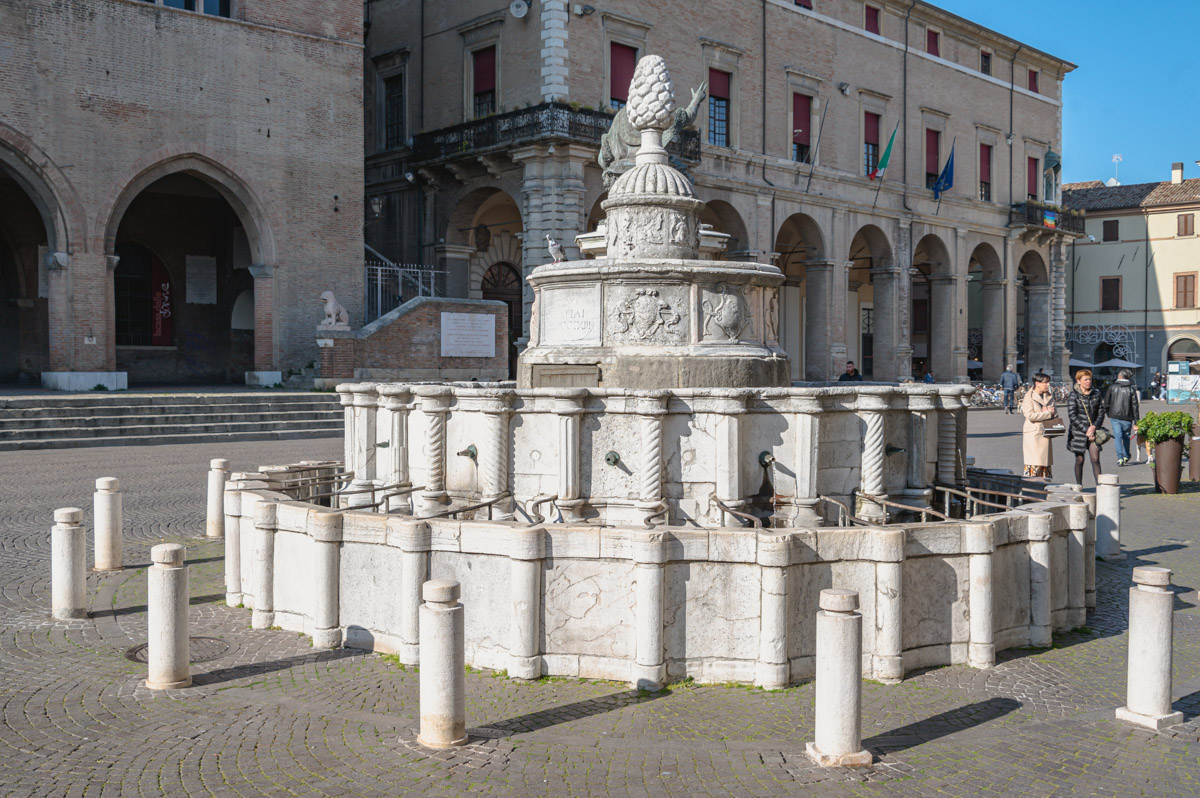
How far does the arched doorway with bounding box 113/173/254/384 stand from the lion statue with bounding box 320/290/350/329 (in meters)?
5.31

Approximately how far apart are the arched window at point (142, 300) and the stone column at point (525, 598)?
84.7ft

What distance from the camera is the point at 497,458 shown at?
788cm

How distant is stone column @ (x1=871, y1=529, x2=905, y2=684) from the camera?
5859mm

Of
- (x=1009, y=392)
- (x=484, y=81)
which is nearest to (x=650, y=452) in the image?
(x=484, y=81)

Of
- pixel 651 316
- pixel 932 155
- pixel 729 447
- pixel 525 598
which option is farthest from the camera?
pixel 932 155

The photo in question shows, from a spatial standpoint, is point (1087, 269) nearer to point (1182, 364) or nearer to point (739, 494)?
point (1182, 364)

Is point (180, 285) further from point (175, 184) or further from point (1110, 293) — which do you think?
point (1110, 293)

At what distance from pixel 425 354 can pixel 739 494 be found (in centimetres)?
1924

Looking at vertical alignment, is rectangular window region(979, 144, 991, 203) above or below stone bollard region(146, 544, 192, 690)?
above

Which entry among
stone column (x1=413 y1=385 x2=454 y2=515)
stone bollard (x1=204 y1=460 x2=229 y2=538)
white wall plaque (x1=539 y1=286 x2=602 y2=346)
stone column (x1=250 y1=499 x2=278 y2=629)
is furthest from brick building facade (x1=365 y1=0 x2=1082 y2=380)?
stone column (x1=250 y1=499 x2=278 y2=629)

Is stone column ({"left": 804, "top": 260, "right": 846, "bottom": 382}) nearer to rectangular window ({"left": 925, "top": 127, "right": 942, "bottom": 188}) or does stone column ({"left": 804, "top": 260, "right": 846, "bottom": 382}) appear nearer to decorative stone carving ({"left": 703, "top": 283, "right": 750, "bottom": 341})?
Result: rectangular window ({"left": 925, "top": 127, "right": 942, "bottom": 188})

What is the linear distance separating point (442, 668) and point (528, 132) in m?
23.8

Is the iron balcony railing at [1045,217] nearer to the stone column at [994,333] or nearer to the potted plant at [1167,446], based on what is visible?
the stone column at [994,333]

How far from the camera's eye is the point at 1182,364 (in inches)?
1695
